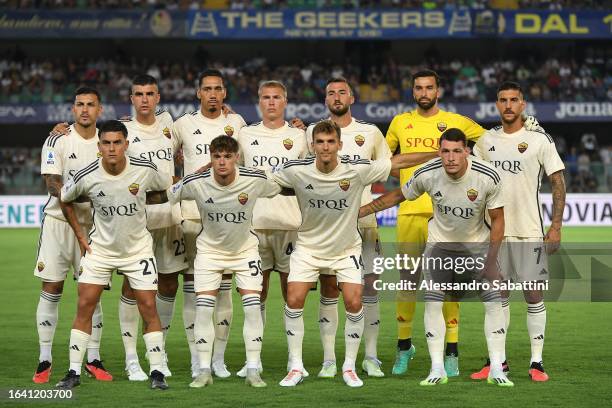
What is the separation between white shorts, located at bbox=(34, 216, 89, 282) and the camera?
337 inches

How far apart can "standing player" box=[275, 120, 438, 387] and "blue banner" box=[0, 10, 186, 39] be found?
26.7 m

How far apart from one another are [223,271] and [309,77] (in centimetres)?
2761

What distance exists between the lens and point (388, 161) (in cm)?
837

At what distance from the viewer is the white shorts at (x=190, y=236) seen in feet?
29.3

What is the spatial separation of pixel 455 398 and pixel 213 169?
7.96ft

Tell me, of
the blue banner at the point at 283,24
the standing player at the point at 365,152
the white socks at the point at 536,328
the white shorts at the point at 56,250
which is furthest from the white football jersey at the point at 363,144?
the blue banner at the point at 283,24

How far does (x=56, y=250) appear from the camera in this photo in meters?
8.55

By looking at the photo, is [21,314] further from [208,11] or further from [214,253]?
[208,11]

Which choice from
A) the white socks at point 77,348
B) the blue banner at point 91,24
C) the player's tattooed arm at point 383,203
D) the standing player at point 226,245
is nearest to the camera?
the white socks at point 77,348

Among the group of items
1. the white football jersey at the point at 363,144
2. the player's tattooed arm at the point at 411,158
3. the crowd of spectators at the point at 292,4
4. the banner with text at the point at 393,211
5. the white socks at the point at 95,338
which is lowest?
the white socks at the point at 95,338

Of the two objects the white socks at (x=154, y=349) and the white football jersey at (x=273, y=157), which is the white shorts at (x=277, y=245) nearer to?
the white football jersey at (x=273, y=157)

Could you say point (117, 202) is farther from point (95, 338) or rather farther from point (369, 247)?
point (369, 247)

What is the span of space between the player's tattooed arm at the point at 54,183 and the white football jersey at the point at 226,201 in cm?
95

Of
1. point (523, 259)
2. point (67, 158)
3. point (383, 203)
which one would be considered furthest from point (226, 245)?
point (523, 259)
